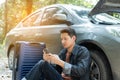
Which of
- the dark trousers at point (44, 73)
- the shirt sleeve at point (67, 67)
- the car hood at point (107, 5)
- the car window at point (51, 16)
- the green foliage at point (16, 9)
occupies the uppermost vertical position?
the car hood at point (107, 5)

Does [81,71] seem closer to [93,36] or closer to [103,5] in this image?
[103,5]

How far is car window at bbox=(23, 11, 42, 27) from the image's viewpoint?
7711 mm

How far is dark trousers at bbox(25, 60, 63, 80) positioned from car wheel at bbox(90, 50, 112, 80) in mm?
1114

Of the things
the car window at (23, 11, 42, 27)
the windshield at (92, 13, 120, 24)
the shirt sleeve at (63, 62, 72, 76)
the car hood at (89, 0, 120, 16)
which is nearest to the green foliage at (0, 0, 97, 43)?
the car window at (23, 11, 42, 27)

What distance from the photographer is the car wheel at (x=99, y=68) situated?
5478 mm

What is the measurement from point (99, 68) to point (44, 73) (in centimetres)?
120

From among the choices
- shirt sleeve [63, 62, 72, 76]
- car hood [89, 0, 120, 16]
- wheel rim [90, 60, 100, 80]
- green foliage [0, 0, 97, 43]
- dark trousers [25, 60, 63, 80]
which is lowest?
green foliage [0, 0, 97, 43]

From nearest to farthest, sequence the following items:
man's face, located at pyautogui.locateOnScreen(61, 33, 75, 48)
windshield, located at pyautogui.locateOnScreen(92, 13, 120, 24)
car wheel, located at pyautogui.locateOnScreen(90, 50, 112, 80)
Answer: man's face, located at pyautogui.locateOnScreen(61, 33, 75, 48), car wheel, located at pyautogui.locateOnScreen(90, 50, 112, 80), windshield, located at pyautogui.locateOnScreen(92, 13, 120, 24)

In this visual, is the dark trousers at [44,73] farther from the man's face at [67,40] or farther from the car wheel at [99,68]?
the car wheel at [99,68]

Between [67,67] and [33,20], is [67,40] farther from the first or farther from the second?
[33,20]

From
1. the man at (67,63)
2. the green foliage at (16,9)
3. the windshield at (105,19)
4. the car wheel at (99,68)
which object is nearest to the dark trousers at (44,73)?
the man at (67,63)

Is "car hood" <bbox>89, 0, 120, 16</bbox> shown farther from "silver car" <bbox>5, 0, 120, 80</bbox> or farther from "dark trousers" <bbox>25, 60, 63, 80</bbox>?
"dark trousers" <bbox>25, 60, 63, 80</bbox>

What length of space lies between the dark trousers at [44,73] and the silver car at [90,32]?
0.90m

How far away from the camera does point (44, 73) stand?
4695 millimetres
